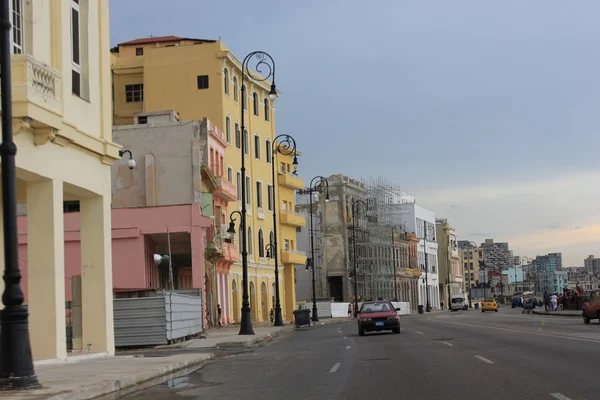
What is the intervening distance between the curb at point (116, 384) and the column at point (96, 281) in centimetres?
328

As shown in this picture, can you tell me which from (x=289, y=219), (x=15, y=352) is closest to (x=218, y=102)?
(x=289, y=219)

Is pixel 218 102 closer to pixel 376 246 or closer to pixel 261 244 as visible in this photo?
pixel 261 244

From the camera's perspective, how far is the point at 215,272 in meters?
54.9

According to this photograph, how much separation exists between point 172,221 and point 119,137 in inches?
386

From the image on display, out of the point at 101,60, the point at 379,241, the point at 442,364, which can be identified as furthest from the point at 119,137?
the point at 379,241

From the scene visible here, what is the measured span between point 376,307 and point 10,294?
24417mm

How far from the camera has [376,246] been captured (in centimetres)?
10488

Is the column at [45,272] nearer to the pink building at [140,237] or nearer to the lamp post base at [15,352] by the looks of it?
the lamp post base at [15,352]

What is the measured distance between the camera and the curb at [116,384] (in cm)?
1300

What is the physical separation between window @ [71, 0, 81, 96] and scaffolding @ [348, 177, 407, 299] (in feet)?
251

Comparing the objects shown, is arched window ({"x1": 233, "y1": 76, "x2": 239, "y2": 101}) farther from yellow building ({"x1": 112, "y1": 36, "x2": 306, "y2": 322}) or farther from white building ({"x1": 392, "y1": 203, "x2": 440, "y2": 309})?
white building ({"x1": 392, "y1": 203, "x2": 440, "y2": 309})

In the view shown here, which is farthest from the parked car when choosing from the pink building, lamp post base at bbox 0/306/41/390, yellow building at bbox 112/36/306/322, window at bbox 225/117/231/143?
window at bbox 225/117/231/143

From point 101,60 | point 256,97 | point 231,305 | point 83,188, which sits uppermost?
point 256,97

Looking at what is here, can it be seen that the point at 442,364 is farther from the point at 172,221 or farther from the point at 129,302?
the point at 172,221
